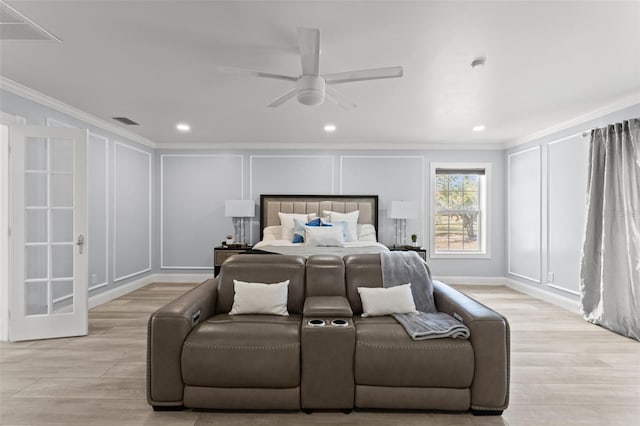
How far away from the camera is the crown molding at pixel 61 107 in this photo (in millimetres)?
3301

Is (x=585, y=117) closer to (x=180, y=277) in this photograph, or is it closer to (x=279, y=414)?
(x=279, y=414)

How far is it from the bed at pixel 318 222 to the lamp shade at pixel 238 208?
1.00 ft

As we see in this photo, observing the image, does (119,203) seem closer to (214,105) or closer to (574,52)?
(214,105)

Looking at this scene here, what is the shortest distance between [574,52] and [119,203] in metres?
5.68

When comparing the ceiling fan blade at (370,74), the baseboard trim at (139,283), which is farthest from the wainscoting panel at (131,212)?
the ceiling fan blade at (370,74)

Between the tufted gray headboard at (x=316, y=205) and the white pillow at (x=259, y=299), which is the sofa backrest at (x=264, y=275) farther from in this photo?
the tufted gray headboard at (x=316, y=205)

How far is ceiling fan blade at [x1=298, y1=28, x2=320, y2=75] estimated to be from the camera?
206 cm

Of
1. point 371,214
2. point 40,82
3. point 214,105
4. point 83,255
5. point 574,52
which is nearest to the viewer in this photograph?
point 574,52

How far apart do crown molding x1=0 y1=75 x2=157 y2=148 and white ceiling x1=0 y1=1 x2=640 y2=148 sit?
0.34ft

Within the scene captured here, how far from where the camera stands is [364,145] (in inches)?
235

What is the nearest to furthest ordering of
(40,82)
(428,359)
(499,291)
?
1. (428,359)
2. (40,82)
3. (499,291)

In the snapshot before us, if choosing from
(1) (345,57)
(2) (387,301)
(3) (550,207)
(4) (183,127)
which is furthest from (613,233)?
(4) (183,127)

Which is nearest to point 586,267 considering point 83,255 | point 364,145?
point 364,145

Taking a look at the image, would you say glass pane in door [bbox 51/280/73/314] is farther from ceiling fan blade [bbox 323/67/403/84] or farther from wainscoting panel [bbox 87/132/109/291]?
ceiling fan blade [bbox 323/67/403/84]
